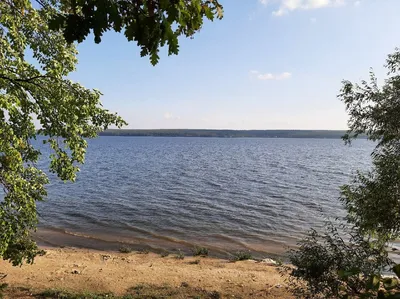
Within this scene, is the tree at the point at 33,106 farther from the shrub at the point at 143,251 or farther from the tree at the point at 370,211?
the shrub at the point at 143,251

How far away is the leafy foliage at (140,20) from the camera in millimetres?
2693

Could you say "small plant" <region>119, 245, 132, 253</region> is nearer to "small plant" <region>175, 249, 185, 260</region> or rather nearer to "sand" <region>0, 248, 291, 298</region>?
"sand" <region>0, 248, 291, 298</region>

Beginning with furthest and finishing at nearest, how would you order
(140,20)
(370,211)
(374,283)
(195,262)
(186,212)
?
(186,212) < (195,262) < (370,211) < (374,283) < (140,20)

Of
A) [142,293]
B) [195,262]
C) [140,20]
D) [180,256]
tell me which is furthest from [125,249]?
[140,20]

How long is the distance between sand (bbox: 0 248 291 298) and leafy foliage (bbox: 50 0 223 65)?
39.3 ft

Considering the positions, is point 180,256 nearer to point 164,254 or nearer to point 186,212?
point 164,254

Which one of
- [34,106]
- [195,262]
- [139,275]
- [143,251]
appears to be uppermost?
[34,106]

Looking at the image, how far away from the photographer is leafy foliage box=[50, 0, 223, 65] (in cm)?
269

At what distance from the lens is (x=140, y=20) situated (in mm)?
3021

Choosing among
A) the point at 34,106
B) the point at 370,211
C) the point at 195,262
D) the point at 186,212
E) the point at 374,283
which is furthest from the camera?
the point at 186,212

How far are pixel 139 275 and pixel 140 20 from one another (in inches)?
559

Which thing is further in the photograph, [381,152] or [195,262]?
[195,262]

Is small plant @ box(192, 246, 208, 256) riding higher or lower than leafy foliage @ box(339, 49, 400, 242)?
lower

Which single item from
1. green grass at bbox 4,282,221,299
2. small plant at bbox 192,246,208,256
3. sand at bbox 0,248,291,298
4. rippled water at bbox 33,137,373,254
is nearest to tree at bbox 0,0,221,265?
green grass at bbox 4,282,221,299
